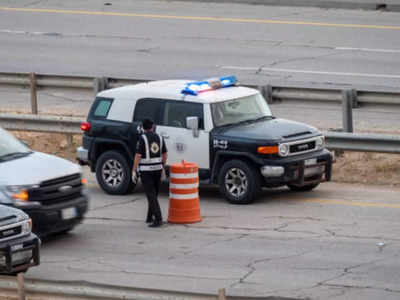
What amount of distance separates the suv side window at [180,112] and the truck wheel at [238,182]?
0.85 meters

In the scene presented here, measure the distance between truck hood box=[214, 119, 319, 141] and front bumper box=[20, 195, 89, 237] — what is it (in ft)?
9.67

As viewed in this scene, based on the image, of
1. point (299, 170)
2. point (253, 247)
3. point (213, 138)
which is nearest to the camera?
point (253, 247)

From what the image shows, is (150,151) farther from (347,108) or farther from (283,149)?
(347,108)

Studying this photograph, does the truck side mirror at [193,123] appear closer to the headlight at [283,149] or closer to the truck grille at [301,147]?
the headlight at [283,149]

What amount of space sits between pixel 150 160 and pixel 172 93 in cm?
191

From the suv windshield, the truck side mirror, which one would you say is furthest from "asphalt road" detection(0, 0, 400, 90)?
the suv windshield

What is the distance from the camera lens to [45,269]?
44.4 ft

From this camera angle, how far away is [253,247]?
1437cm

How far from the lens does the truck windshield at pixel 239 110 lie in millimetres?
17188

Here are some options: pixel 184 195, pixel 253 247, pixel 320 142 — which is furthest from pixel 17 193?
pixel 320 142

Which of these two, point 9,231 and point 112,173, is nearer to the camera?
point 9,231

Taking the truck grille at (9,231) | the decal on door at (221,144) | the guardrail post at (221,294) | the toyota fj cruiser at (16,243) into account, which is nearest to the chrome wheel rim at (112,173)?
the decal on door at (221,144)

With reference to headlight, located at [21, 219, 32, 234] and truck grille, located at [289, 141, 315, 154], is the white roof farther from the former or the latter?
headlight, located at [21, 219, 32, 234]

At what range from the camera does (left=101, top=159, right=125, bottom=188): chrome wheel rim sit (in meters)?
17.6
